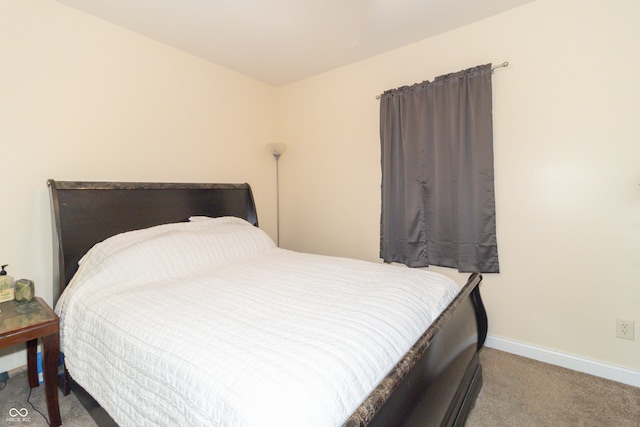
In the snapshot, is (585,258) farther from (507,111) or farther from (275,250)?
(275,250)

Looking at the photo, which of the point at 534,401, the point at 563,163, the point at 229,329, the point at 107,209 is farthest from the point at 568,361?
the point at 107,209

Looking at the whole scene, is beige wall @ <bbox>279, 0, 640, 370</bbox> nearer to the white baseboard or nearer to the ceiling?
the white baseboard

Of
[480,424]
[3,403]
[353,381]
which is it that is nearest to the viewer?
[353,381]

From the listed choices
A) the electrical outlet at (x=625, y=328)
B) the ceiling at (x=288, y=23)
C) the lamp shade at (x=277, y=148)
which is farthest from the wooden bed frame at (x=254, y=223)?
the ceiling at (x=288, y=23)

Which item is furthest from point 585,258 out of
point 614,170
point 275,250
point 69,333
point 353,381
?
point 69,333

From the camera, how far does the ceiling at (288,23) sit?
1.99 meters

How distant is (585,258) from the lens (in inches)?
76.2

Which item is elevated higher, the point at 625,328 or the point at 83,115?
the point at 83,115

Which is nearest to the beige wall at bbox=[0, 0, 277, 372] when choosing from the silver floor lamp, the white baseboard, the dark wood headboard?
the dark wood headboard

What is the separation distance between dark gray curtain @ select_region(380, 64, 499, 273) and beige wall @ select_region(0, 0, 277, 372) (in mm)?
1728

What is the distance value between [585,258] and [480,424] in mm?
1289

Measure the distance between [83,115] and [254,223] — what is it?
1.57 metres

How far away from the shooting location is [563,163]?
1.98m

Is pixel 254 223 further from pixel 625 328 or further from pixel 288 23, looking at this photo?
pixel 625 328
